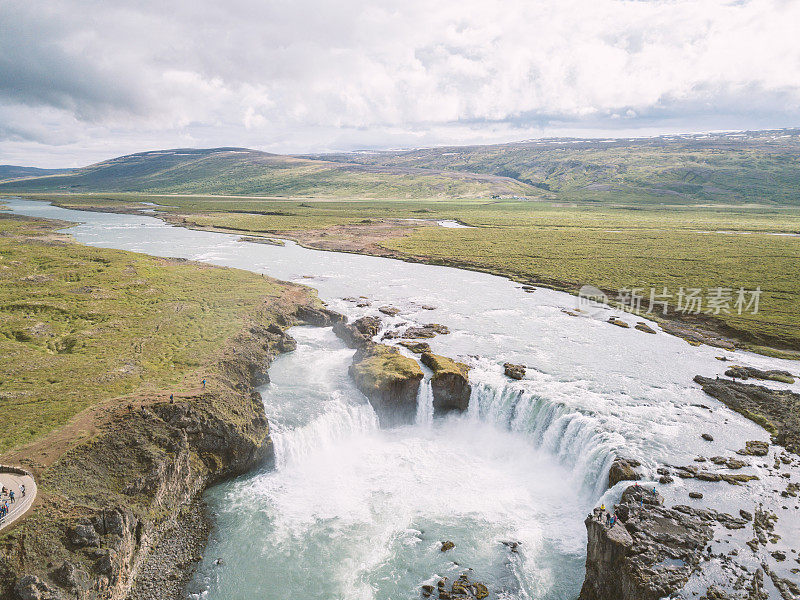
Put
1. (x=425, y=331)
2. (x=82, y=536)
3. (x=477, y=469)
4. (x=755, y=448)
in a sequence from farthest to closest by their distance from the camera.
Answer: (x=425, y=331)
(x=477, y=469)
(x=755, y=448)
(x=82, y=536)

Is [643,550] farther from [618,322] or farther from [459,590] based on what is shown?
[618,322]

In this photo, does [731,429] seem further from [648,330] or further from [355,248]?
[355,248]

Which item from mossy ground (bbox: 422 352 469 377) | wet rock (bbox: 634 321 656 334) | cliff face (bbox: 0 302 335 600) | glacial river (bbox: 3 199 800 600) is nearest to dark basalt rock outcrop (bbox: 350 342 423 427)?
glacial river (bbox: 3 199 800 600)

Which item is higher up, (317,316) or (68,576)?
(317,316)

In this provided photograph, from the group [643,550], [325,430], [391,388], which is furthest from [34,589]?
[643,550]

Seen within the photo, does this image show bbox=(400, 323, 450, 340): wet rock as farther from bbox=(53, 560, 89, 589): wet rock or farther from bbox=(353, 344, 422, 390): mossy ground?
bbox=(53, 560, 89, 589): wet rock

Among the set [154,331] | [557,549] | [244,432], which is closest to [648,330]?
[557,549]
